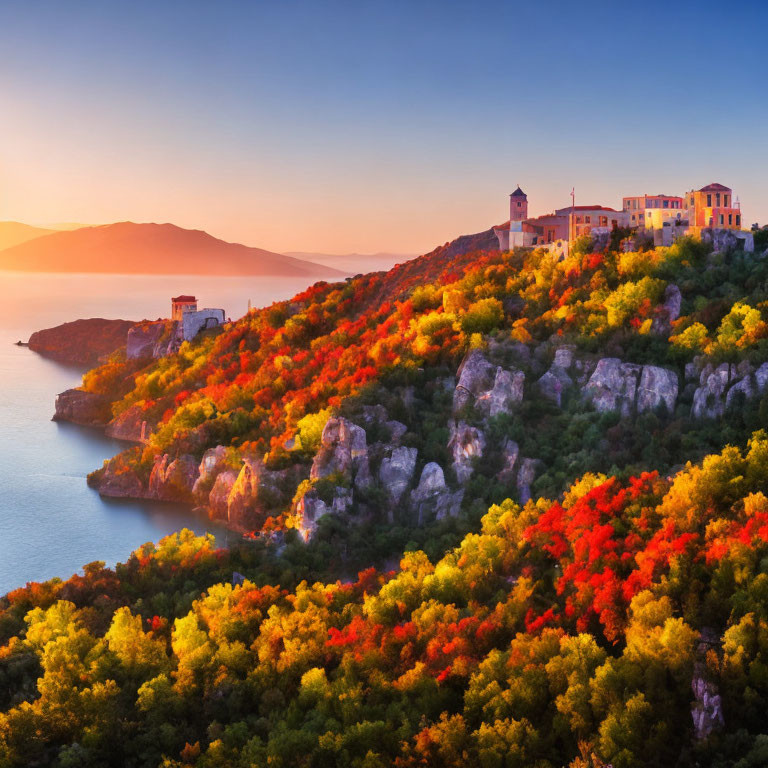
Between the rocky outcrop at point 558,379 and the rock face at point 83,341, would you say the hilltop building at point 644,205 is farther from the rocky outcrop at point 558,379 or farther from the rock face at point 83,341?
the rock face at point 83,341

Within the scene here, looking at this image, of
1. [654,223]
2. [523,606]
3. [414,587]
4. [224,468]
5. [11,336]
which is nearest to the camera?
[523,606]

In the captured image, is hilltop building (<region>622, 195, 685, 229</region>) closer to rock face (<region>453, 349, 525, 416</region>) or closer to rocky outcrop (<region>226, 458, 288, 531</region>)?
rock face (<region>453, 349, 525, 416</region>)

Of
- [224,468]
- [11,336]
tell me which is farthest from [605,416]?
[11,336]

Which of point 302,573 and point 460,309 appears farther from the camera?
point 460,309

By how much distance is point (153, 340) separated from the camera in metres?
92.5

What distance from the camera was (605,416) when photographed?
46750 millimetres

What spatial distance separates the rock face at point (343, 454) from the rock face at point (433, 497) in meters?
2.83

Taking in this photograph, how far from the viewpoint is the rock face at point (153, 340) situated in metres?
88.7

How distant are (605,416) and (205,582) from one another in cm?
2064

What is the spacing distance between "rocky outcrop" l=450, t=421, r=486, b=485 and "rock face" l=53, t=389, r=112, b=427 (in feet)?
147

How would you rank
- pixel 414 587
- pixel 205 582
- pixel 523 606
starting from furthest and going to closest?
pixel 205 582
pixel 414 587
pixel 523 606

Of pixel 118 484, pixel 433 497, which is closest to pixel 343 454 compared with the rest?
pixel 433 497

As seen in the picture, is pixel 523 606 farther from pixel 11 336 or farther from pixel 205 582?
A: pixel 11 336

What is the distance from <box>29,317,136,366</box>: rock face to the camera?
133625 mm
